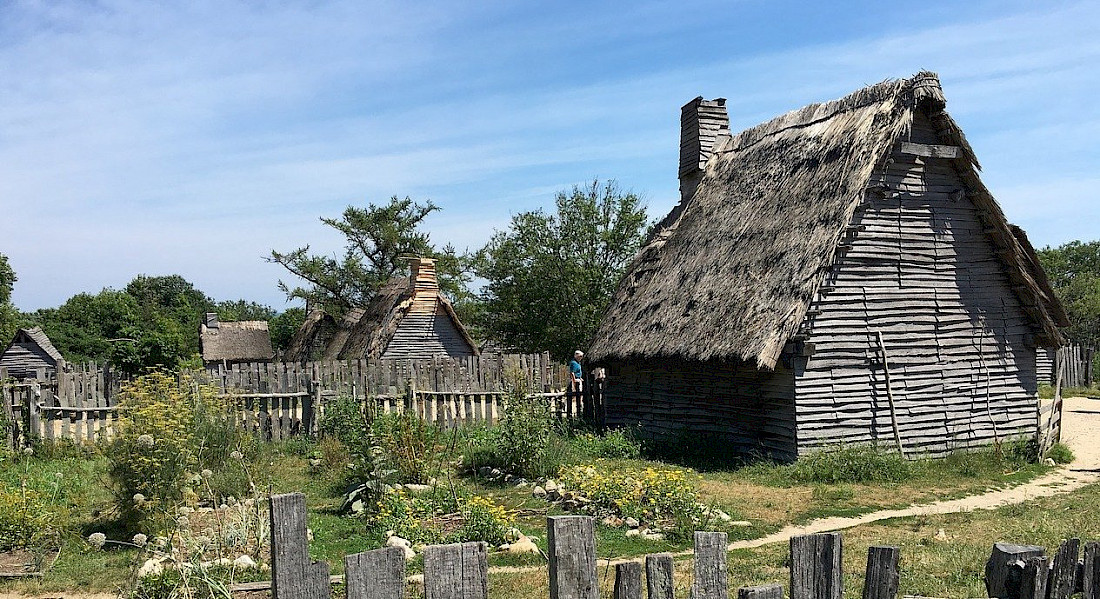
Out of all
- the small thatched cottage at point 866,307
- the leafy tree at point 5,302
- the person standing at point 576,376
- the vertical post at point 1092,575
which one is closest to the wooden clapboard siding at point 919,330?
the small thatched cottage at point 866,307

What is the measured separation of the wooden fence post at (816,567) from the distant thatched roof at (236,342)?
44348mm

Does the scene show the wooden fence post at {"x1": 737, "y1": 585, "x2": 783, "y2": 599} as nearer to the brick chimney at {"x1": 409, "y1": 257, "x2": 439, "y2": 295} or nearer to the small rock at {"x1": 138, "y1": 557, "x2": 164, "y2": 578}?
the small rock at {"x1": 138, "y1": 557, "x2": 164, "y2": 578}

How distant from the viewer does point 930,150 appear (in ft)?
48.0

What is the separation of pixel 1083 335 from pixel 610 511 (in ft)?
142

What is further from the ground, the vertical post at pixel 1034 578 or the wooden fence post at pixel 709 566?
the wooden fence post at pixel 709 566

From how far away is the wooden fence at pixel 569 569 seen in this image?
3.63 meters

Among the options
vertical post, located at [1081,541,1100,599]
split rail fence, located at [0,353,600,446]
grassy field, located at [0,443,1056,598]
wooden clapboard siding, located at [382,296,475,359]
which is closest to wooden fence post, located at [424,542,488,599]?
vertical post, located at [1081,541,1100,599]

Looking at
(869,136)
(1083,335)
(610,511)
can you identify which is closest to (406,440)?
(610,511)

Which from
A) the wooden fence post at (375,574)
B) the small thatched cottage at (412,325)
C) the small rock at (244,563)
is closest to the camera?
the wooden fence post at (375,574)

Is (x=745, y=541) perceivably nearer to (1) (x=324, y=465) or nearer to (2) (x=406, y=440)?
(2) (x=406, y=440)

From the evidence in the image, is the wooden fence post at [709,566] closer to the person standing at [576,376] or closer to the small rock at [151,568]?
the small rock at [151,568]

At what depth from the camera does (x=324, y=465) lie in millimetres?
14109

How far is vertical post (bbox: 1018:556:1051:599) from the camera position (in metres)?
4.37

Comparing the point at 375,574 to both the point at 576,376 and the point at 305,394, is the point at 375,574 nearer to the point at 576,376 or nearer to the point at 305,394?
the point at 305,394
